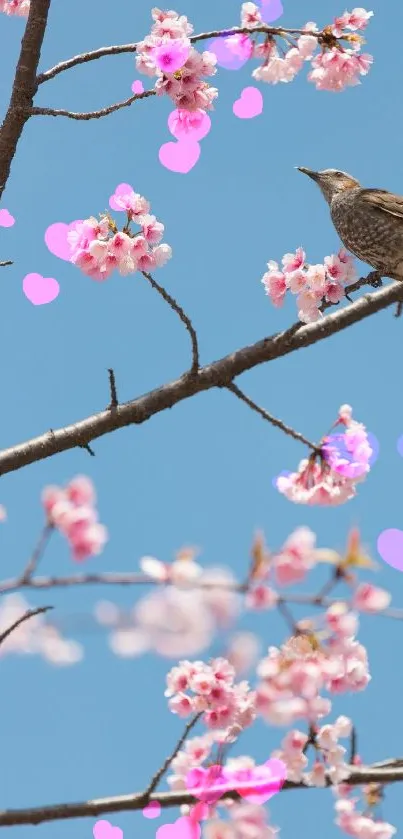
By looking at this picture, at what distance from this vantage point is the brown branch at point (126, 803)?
3.05m

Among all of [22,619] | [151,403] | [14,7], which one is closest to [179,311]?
[151,403]

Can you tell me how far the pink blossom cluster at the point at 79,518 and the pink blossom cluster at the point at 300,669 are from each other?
0.73 meters

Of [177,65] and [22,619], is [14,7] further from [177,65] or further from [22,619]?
[22,619]

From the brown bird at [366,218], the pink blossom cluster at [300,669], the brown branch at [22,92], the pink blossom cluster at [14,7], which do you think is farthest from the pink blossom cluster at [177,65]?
the pink blossom cluster at [300,669]

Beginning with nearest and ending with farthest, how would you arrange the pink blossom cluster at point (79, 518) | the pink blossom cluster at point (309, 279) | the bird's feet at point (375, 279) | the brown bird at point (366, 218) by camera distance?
the pink blossom cluster at point (79, 518) < the pink blossom cluster at point (309, 279) < the bird's feet at point (375, 279) < the brown bird at point (366, 218)

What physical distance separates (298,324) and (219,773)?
82.5 inches

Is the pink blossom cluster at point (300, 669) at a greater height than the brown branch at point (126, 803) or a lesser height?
greater

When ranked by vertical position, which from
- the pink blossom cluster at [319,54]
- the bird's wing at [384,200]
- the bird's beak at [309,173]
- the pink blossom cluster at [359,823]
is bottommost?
the pink blossom cluster at [359,823]

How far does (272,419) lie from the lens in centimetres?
420

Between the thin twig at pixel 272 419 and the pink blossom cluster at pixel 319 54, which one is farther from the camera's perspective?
the pink blossom cluster at pixel 319 54

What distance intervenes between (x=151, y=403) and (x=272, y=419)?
0.60 metres

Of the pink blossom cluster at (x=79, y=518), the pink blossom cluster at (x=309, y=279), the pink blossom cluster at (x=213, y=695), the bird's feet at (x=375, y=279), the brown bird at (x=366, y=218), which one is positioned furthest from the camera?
the brown bird at (x=366, y=218)

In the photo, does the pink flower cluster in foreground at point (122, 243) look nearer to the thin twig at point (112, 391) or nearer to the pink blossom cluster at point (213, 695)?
the thin twig at point (112, 391)
